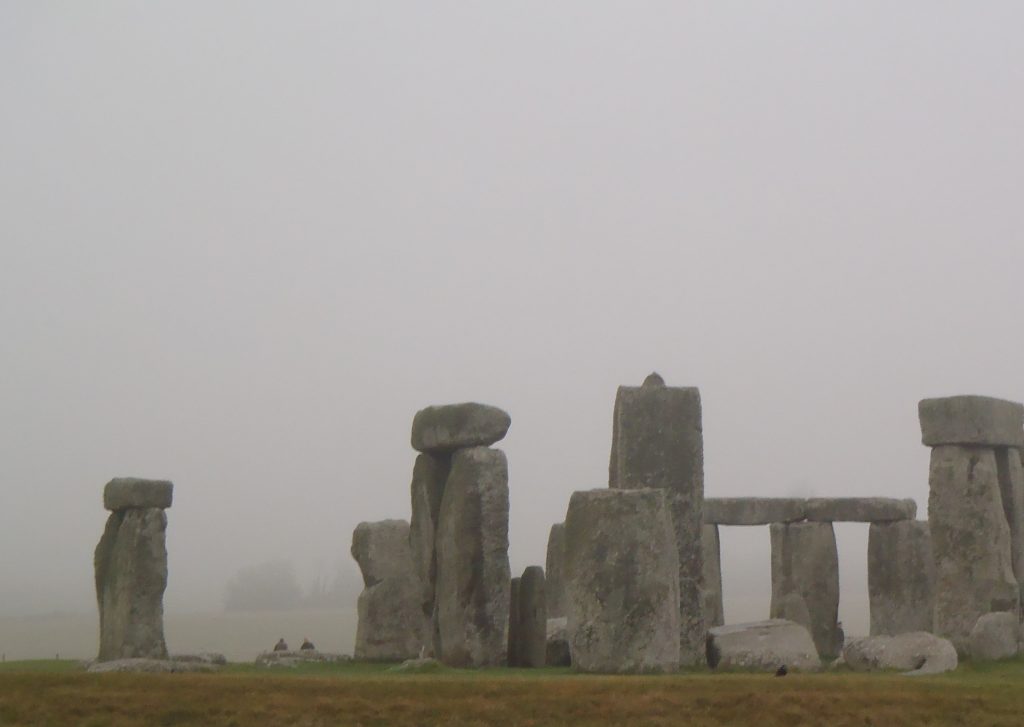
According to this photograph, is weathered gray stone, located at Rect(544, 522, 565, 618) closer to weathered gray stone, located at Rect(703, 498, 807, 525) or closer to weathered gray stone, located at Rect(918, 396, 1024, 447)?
weathered gray stone, located at Rect(703, 498, 807, 525)

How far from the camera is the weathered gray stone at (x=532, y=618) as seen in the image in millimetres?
17703

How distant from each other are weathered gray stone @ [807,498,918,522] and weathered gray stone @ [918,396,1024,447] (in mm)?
5087

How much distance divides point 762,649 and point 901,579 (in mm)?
8468

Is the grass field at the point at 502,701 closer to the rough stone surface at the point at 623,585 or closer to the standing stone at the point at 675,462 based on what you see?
the rough stone surface at the point at 623,585

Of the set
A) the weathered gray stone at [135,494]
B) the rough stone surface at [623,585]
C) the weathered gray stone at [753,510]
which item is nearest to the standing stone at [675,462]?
the rough stone surface at [623,585]

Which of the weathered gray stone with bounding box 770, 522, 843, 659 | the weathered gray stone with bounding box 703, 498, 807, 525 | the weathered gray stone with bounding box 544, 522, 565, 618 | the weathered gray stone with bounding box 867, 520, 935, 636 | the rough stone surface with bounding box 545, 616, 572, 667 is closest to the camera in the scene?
the rough stone surface with bounding box 545, 616, 572, 667

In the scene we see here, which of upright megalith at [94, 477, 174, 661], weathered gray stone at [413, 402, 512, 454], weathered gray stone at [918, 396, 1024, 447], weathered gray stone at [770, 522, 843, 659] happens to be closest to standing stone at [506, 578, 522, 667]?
weathered gray stone at [413, 402, 512, 454]

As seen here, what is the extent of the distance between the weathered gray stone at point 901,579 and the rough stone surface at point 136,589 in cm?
1133

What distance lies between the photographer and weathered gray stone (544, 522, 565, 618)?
21844 millimetres

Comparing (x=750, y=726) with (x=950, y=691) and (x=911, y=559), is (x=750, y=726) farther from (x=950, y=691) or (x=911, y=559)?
(x=911, y=559)

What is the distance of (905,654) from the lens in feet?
52.4

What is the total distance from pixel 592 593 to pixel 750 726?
2881mm

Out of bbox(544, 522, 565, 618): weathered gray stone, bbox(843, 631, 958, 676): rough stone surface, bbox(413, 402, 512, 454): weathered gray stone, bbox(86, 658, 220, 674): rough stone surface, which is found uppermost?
bbox(413, 402, 512, 454): weathered gray stone

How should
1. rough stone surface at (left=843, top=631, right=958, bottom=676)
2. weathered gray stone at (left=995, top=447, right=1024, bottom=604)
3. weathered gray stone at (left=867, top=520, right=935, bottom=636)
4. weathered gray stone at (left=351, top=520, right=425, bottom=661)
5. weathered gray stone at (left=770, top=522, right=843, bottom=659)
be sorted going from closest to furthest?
rough stone surface at (left=843, top=631, right=958, bottom=676) < weathered gray stone at (left=995, top=447, right=1024, bottom=604) < weathered gray stone at (left=351, top=520, right=425, bottom=661) < weathered gray stone at (left=867, top=520, right=935, bottom=636) < weathered gray stone at (left=770, top=522, right=843, bottom=659)
